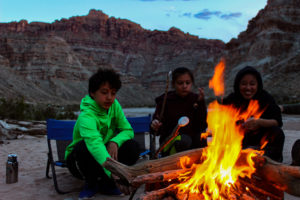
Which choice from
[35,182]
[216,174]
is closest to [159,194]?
[216,174]

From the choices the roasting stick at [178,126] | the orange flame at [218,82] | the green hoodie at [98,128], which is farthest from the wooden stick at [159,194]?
the orange flame at [218,82]

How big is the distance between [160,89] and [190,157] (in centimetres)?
9975

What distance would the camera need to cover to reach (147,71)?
114 meters

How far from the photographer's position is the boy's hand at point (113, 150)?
9.27 ft

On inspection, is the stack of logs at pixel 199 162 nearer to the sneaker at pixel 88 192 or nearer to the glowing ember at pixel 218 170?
the glowing ember at pixel 218 170

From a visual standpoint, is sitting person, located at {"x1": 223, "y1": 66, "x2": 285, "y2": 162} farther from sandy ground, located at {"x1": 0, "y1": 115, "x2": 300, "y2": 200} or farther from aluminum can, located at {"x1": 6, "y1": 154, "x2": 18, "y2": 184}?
aluminum can, located at {"x1": 6, "y1": 154, "x2": 18, "y2": 184}

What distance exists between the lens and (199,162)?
94.3 inches

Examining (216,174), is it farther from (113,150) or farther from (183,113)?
(183,113)

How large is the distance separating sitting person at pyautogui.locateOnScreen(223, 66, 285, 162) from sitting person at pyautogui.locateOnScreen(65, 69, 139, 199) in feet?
4.53

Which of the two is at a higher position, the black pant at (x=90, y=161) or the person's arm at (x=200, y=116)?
the person's arm at (x=200, y=116)

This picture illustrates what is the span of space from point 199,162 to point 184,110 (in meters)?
1.36

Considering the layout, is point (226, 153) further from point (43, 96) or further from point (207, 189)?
point (43, 96)

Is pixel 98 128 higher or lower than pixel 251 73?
lower

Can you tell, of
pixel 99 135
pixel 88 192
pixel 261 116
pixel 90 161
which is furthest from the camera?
pixel 261 116
